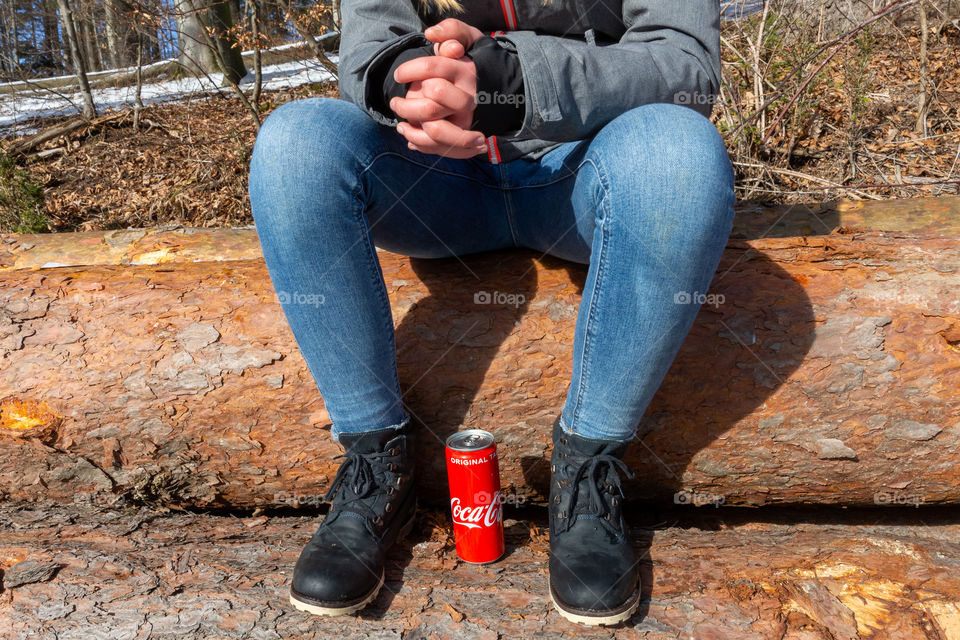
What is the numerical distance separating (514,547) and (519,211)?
0.87 m

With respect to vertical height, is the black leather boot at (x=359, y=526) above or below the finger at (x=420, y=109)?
below

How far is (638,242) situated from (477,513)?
0.73 m

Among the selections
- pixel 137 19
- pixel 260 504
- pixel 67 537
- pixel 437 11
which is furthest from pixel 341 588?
pixel 137 19

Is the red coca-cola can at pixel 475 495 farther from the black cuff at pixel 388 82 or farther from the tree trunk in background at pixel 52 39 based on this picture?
the tree trunk in background at pixel 52 39

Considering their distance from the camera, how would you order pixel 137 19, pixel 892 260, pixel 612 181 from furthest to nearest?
1. pixel 137 19
2. pixel 892 260
3. pixel 612 181

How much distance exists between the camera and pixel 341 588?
1327 millimetres

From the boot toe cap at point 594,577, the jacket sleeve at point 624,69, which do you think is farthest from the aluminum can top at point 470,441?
the jacket sleeve at point 624,69

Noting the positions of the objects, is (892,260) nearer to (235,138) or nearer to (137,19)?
(235,138)

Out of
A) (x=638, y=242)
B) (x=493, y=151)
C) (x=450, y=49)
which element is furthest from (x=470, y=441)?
(x=450, y=49)

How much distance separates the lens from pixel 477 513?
148 centimetres

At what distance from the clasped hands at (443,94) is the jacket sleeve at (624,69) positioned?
0.11 metres
